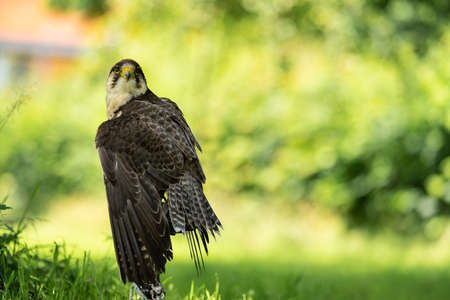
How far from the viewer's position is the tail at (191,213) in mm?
3182

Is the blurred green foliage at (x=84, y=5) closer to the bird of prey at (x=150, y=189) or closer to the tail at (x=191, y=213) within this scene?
the bird of prey at (x=150, y=189)

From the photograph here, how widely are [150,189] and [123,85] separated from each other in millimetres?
707

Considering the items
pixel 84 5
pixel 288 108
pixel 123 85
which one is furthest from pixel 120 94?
pixel 84 5

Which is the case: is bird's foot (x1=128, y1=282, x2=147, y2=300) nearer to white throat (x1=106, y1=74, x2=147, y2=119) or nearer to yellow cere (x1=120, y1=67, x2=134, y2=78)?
white throat (x1=106, y1=74, x2=147, y2=119)

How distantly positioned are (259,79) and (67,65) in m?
15.4

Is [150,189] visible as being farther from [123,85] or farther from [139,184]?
[123,85]

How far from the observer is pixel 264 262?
7609 millimetres

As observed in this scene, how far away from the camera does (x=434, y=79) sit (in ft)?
30.1

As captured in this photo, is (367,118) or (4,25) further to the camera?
(4,25)

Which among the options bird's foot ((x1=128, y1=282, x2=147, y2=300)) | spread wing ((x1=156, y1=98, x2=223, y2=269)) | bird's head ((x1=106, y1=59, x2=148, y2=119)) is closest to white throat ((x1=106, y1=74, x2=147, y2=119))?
bird's head ((x1=106, y1=59, x2=148, y2=119))

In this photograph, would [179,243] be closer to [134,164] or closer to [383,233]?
[383,233]

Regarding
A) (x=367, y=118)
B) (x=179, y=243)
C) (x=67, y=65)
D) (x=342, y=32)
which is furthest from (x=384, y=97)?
(x=67, y=65)

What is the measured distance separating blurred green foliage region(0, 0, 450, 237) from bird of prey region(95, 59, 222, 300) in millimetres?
6214

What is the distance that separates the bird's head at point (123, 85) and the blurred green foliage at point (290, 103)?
20.1 feet
